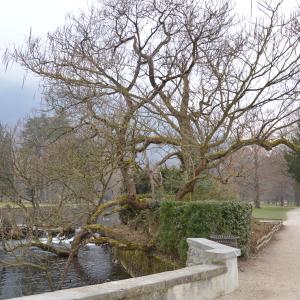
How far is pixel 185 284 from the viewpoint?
6.03 metres

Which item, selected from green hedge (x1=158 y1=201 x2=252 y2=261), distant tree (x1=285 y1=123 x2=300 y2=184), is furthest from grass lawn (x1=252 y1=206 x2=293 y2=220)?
green hedge (x1=158 y1=201 x2=252 y2=261)

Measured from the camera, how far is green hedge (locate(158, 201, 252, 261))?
11.0m

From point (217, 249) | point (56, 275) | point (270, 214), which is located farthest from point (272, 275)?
point (270, 214)

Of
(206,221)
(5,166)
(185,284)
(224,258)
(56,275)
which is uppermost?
(5,166)

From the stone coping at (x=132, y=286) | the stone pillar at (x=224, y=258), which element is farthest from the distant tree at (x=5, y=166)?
the stone coping at (x=132, y=286)

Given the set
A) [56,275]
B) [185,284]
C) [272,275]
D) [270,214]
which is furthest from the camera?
[270,214]

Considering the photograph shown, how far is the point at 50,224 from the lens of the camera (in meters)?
13.6

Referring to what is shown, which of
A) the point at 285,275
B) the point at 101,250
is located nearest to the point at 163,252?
the point at 285,275

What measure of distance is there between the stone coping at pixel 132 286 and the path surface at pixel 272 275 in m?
0.78

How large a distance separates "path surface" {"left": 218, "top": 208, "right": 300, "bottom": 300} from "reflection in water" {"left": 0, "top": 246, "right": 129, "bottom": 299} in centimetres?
575

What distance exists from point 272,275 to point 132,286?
517 centimetres

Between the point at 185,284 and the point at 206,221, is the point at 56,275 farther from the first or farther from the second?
the point at 185,284

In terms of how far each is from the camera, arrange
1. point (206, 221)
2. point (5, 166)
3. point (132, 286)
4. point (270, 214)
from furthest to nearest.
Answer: point (270, 214) → point (5, 166) → point (206, 221) → point (132, 286)

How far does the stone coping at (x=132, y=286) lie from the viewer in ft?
15.0
